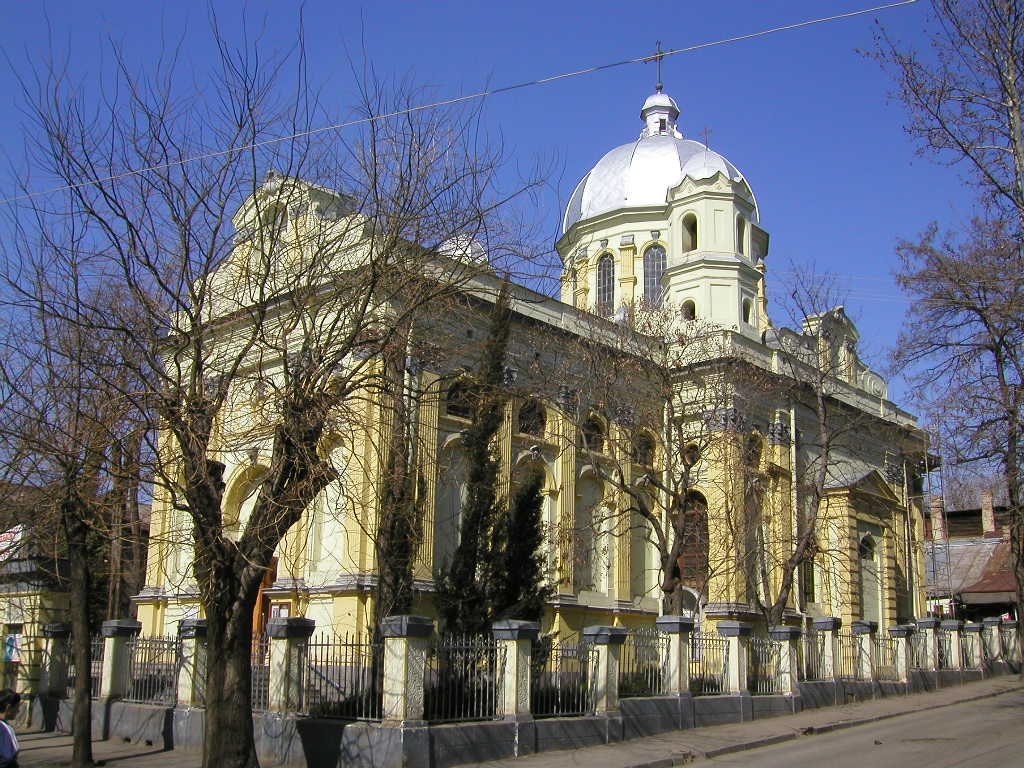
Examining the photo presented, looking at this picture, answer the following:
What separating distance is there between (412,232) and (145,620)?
19.3 meters

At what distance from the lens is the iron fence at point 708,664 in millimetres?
19453

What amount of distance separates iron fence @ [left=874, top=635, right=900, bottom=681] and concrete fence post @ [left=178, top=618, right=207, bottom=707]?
15711 millimetres

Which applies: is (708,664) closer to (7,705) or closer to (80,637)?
(80,637)

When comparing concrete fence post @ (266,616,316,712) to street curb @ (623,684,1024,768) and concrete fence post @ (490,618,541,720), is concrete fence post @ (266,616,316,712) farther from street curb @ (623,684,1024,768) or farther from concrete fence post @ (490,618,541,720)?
street curb @ (623,684,1024,768)

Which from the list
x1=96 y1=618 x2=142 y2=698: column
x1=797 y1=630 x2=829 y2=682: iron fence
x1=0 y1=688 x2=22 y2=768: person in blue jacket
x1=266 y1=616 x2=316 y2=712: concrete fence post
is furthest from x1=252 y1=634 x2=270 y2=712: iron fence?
x1=797 y1=630 x2=829 y2=682: iron fence

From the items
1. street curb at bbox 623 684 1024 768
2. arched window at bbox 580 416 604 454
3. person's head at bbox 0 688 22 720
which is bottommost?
street curb at bbox 623 684 1024 768

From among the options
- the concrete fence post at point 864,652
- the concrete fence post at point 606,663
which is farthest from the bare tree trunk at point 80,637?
→ the concrete fence post at point 864,652

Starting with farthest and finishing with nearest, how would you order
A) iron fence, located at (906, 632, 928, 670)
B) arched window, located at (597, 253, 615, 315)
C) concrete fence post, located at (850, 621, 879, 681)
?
arched window, located at (597, 253, 615, 315), iron fence, located at (906, 632, 928, 670), concrete fence post, located at (850, 621, 879, 681)

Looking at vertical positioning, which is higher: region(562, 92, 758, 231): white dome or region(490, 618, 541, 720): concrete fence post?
region(562, 92, 758, 231): white dome

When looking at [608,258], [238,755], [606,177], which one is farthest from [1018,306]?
[606,177]

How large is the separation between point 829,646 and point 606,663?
27.8 ft

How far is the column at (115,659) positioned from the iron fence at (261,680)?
3339mm

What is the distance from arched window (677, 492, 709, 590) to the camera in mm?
25453

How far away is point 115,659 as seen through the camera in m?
18.8
